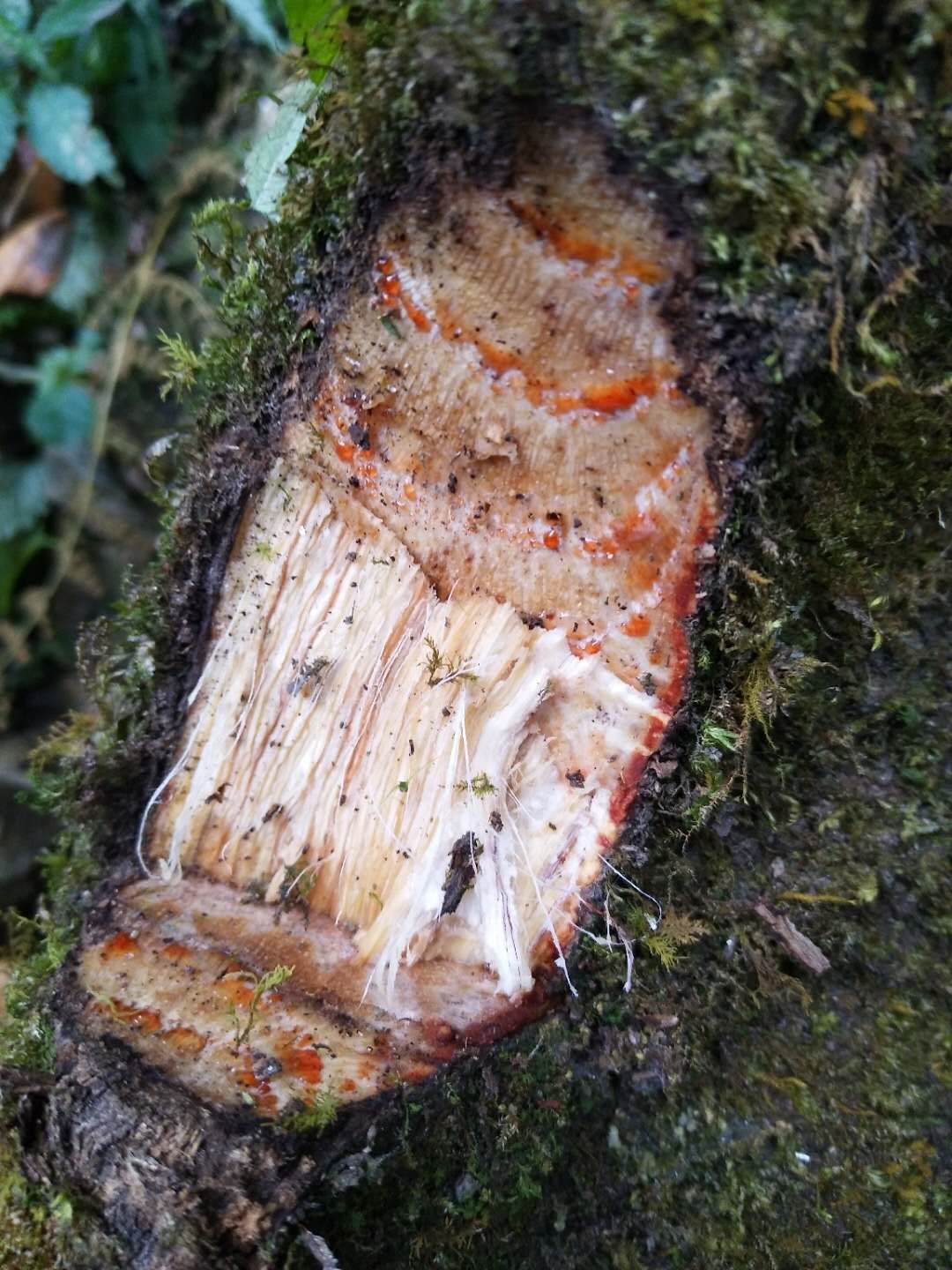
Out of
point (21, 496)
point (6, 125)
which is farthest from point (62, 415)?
point (6, 125)

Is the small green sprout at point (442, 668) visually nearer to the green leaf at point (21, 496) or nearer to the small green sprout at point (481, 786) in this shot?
the small green sprout at point (481, 786)

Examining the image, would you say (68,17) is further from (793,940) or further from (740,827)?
(793,940)

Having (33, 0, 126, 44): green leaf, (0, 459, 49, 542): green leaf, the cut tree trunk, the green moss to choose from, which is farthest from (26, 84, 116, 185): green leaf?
the green moss

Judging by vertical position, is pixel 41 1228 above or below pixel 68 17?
below

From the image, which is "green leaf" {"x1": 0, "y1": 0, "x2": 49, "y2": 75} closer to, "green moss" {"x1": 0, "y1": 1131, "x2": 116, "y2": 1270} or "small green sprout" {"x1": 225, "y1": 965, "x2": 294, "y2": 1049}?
"small green sprout" {"x1": 225, "y1": 965, "x2": 294, "y2": 1049}

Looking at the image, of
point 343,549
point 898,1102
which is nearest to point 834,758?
point 898,1102

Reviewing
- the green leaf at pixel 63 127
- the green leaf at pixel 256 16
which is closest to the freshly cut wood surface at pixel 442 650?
the green leaf at pixel 256 16

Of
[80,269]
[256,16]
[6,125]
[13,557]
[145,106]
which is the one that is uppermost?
[256,16]
